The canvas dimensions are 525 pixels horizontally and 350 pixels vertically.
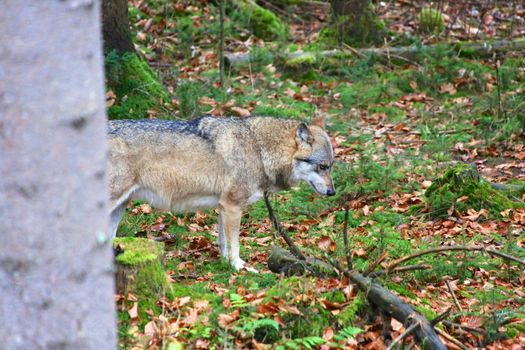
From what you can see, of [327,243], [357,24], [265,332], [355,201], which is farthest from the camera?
[357,24]

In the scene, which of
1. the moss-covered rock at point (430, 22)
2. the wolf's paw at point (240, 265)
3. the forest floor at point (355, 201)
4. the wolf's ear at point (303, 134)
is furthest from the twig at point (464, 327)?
the moss-covered rock at point (430, 22)

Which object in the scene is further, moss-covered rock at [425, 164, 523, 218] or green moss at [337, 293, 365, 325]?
moss-covered rock at [425, 164, 523, 218]

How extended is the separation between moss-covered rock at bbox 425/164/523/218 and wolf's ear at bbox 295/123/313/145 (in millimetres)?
1994

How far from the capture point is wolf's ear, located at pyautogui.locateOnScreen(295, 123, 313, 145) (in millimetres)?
8656

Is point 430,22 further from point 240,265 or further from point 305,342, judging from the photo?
point 305,342

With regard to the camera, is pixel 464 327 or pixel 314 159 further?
pixel 314 159

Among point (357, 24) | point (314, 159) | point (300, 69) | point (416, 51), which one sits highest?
point (314, 159)

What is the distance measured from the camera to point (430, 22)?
666 inches

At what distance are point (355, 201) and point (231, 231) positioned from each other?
2.48 metres

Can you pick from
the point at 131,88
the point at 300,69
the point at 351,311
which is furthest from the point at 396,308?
the point at 300,69

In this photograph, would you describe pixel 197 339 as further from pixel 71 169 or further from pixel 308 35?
pixel 308 35

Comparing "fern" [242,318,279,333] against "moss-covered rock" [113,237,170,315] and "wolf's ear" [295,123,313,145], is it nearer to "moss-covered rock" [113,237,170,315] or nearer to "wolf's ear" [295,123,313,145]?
"moss-covered rock" [113,237,170,315]

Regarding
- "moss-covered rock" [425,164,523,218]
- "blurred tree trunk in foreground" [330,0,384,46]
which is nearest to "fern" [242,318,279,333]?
"moss-covered rock" [425,164,523,218]

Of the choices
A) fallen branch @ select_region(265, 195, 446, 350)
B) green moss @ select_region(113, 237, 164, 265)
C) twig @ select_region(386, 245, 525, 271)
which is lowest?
→ fallen branch @ select_region(265, 195, 446, 350)
